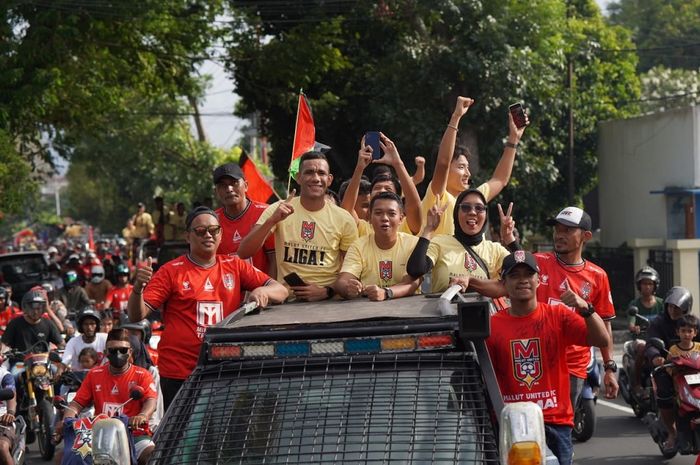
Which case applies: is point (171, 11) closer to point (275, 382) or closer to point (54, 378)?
point (54, 378)

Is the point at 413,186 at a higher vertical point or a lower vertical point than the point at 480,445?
higher

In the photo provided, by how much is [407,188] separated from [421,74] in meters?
16.2

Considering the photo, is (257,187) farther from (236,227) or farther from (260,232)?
(260,232)

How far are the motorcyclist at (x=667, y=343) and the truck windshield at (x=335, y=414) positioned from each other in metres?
6.14

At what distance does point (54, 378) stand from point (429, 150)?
1248cm

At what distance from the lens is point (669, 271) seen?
25469mm

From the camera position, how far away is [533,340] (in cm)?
621

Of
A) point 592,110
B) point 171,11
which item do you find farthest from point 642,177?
point 171,11

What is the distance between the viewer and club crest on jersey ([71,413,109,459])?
9.04 metres

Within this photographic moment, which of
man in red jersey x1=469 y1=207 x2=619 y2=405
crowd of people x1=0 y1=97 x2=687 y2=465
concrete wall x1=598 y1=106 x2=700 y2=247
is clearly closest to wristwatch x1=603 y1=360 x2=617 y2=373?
crowd of people x1=0 y1=97 x2=687 y2=465

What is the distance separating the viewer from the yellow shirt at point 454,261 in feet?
24.7

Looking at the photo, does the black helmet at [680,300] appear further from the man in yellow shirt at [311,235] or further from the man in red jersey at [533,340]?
the man in red jersey at [533,340]

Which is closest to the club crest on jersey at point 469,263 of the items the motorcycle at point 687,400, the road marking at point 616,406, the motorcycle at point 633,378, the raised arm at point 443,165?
the raised arm at point 443,165

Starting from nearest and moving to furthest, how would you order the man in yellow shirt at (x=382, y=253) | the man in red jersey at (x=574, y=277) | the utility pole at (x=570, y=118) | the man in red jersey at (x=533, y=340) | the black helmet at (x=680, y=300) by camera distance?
1. the man in red jersey at (x=533, y=340)
2. the man in yellow shirt at (x=382, y=253)
3. the man in red jersey at (x=574, y=277)
4. the black helmet at (x=680, y=300)
5. the utility pole at (x=570, y=118)
